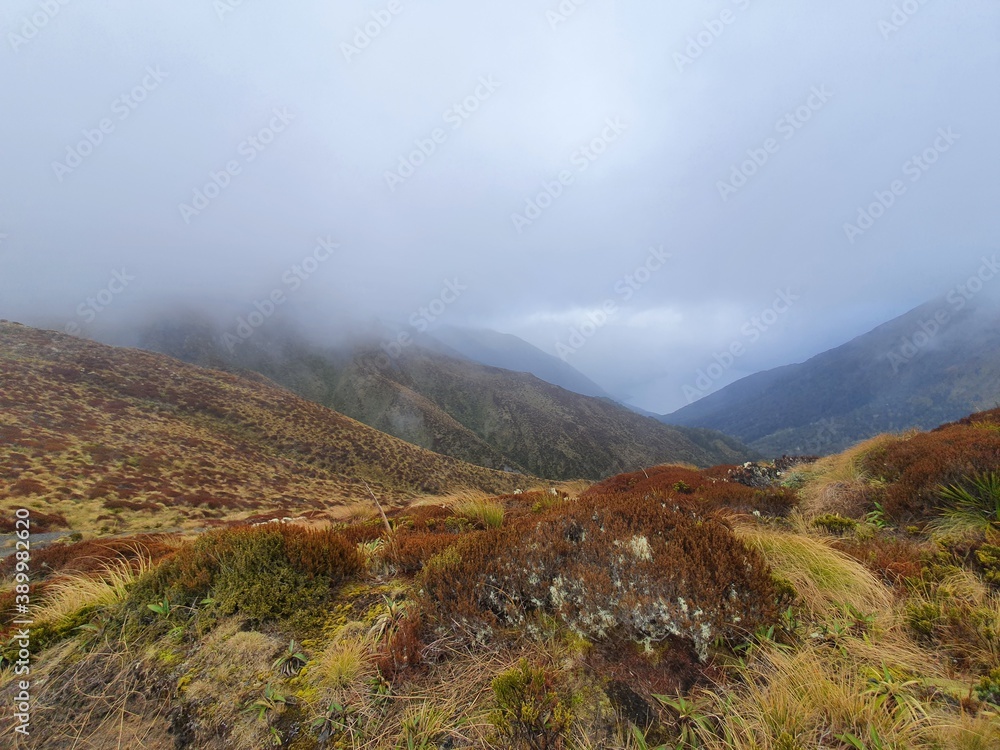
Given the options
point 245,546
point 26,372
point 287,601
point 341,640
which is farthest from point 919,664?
point 26,372

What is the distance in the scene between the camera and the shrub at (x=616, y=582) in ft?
9.64

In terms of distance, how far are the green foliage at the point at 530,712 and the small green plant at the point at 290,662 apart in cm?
166

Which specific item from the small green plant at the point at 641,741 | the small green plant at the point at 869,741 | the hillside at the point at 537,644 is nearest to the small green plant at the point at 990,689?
the hillside at the point at 537,644

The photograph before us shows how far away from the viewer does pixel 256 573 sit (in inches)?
151

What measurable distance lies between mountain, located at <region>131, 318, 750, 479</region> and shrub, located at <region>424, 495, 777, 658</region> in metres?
102

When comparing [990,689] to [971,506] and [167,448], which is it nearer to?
[971,506]

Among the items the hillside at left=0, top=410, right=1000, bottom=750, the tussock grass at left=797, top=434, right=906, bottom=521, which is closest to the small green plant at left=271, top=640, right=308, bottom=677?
the hillside at left=0, top=410, right=1000, bottom=750

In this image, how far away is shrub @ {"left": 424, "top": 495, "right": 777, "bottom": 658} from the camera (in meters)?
2.94

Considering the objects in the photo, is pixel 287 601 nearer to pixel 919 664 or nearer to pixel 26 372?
pixel 919 664

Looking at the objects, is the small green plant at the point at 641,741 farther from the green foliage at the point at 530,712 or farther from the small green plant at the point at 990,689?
the small green plant at the point at 990,689

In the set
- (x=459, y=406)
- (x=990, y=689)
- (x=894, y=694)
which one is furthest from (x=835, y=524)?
(x=459, y=406)

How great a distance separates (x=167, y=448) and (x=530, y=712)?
141 feet

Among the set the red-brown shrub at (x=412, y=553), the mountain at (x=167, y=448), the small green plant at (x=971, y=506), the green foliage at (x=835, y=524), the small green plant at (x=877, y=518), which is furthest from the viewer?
the mountain at (x=167, y=448)

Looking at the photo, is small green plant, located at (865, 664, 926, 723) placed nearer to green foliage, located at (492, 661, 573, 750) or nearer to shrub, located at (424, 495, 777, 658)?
shrub, located at (424, 495, 777, 658)
